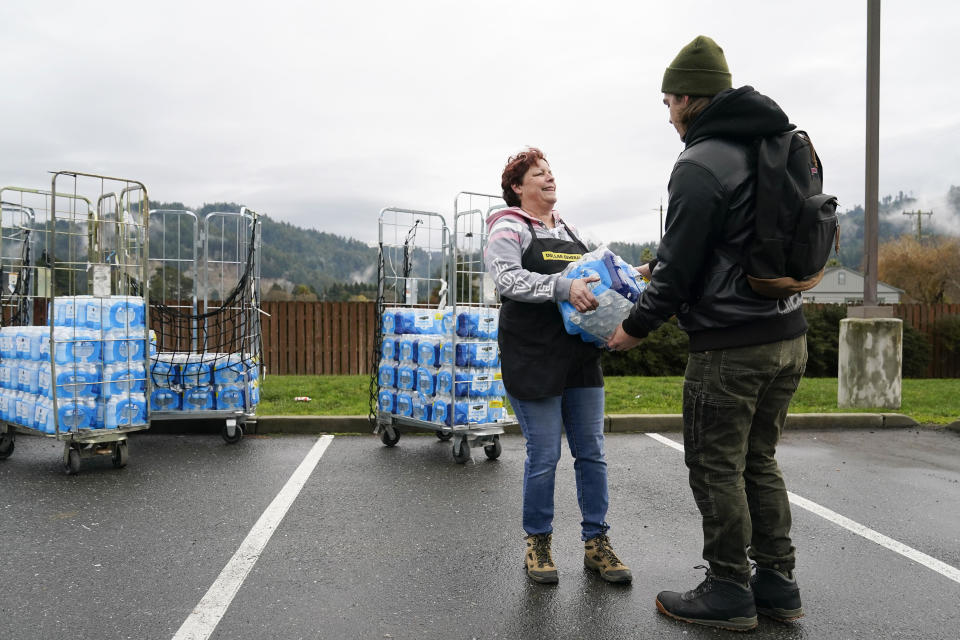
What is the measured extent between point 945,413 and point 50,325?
31.7 feet

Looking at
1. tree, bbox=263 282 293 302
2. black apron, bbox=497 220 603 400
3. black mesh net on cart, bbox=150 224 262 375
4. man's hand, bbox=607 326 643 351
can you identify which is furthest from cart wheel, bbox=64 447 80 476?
tree, bbox=263 282 293 302

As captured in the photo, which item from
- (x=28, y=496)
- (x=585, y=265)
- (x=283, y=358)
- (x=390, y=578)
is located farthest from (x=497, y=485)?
(x=283, y=358)

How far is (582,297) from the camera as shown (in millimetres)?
3137

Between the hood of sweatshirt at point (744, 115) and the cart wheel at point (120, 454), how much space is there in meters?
5.14

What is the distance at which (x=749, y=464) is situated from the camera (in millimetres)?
3023

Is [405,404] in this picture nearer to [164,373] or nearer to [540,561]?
[164,373]

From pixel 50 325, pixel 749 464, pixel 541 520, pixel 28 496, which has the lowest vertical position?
pixel 28 496

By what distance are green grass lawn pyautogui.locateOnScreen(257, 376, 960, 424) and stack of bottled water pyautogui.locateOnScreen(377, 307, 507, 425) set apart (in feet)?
5.19

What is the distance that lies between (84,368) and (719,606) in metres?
4.98

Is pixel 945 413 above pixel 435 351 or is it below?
below

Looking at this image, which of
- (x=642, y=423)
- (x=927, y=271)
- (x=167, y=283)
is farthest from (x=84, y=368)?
(x=927, y=271)

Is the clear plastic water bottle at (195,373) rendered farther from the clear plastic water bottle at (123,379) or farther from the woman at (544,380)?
the woman at (544,380)

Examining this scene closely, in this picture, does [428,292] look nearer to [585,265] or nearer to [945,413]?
[585,265]

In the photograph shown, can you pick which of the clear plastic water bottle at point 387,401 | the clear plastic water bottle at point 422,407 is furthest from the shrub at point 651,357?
Answer: the clear plastic water bottle at point 422,407
